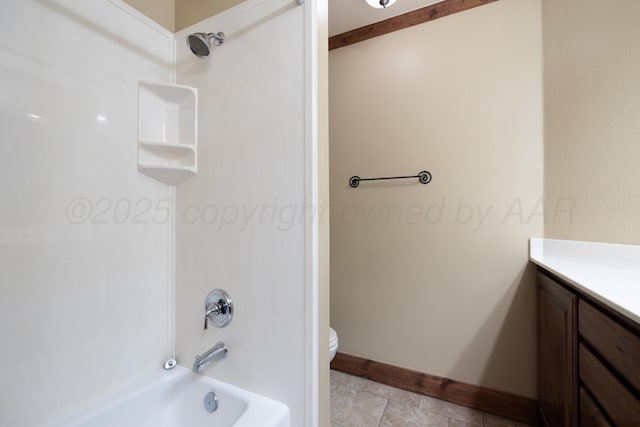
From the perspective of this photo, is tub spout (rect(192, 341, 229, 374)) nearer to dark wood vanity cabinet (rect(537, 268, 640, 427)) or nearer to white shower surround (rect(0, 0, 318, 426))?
white shower surround (rect(0, 0, 318, 426))

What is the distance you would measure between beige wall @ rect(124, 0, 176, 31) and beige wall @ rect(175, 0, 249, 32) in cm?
3

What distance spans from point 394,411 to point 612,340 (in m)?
1.25

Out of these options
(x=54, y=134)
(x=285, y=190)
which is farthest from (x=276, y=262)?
(x=54, y=134)

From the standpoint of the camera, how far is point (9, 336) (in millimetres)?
774

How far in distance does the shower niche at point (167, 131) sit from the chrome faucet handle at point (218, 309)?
1.91 feet

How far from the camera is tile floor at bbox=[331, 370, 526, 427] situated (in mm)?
1406

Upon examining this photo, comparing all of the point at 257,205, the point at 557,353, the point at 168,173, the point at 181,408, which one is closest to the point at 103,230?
the point at 168,173

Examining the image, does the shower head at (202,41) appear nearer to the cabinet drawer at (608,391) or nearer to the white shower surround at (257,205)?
the white shower surround at (257,205)

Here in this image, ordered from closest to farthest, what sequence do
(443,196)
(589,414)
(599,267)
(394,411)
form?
(589,414)
(599,267)
(394,411)
(443,196)

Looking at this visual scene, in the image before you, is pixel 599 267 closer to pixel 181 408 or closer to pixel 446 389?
pixel 446 389

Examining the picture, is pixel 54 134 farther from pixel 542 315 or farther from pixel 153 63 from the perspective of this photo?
pixel 542 315

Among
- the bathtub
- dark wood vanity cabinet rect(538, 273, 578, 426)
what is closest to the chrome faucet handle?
the bathtub

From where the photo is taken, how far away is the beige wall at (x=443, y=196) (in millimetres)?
1440

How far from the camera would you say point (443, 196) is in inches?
63.9
